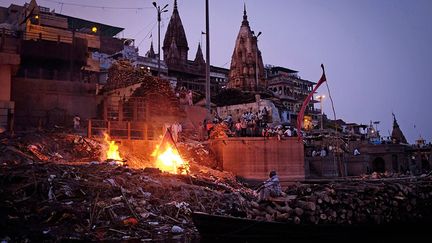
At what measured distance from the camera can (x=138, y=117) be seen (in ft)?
95.6

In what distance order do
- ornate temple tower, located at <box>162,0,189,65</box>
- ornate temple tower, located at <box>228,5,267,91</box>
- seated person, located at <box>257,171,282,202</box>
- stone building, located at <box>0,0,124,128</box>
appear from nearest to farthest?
seated person, located at <box>257,171,282,202</box> < stone building, located at <box>0,0,124,128</box> < ornate temple tower, located at <box>228,5,267,91</box> < ornate temple tower, located at <box>162,0,189,65</box>

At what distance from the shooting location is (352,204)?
12.9m

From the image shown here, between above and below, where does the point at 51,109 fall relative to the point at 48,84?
below

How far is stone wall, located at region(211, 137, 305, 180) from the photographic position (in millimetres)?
24062

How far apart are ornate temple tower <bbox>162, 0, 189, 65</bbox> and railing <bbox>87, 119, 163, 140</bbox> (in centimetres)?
3498

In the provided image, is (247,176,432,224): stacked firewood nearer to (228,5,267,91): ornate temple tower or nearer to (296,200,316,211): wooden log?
(296,200,316,211): wooden log

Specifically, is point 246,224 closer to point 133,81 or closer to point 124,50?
point 133,81

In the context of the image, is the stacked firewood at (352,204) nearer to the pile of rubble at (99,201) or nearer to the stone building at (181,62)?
the pile of rubble at (99,201)

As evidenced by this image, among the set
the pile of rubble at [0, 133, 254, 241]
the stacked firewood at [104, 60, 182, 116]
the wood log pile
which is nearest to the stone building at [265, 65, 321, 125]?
the stacked firewood at [104, 60, 182, 116]

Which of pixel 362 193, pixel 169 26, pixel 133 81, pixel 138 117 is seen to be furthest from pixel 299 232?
pixel 169 26

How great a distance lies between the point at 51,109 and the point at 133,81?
621 centimetres

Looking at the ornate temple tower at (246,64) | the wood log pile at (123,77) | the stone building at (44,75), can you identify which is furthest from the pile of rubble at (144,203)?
the ornate temple tower at (246,64)

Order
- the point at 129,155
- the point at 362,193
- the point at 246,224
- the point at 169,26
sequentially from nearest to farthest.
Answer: the point at 246,224
the point at 362,193
the point at 129,155
the point at 169,26

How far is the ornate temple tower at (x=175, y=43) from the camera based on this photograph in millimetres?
60369
